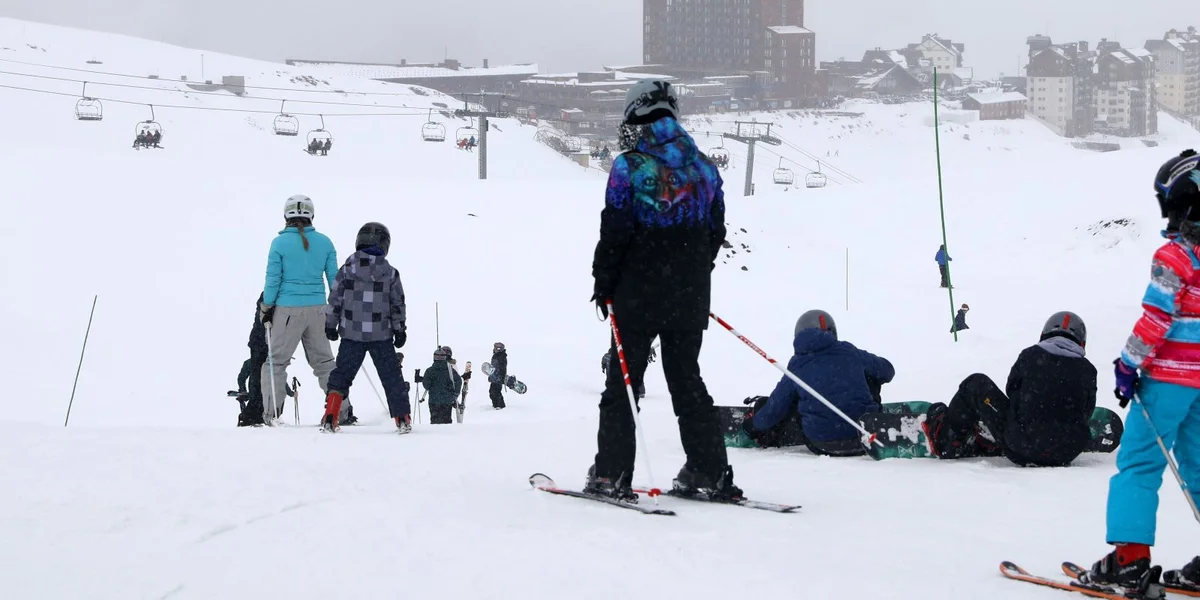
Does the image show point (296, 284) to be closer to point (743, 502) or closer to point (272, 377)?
point (272, 377)

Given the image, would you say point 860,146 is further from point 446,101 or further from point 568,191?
point 568,191

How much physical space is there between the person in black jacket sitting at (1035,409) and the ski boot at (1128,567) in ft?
7.84

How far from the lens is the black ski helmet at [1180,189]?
12.1 ft

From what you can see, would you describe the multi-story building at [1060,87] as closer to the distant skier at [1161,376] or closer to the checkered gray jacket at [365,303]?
the checkered gray jacket at [365,303]

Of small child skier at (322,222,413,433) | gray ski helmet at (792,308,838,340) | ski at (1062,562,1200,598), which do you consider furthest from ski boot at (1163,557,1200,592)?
small child skier at (322,222,413,433)

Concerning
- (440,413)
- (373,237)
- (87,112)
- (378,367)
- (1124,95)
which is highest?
(1124,95)

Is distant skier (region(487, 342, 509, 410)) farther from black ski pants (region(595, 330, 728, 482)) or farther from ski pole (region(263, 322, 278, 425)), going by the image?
black ski pants (region(595, 330, 728, 482))

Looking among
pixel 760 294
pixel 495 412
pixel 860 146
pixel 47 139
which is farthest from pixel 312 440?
pixel 860 146

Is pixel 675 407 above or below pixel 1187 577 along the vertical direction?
above

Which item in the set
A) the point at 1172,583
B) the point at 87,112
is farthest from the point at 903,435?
the point at 87,112

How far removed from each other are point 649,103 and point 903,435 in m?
3.10

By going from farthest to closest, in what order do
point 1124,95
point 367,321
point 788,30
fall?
point 1124,95, point 788,30, point 367,321

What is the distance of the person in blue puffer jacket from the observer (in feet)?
22.6

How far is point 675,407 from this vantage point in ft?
16.7
